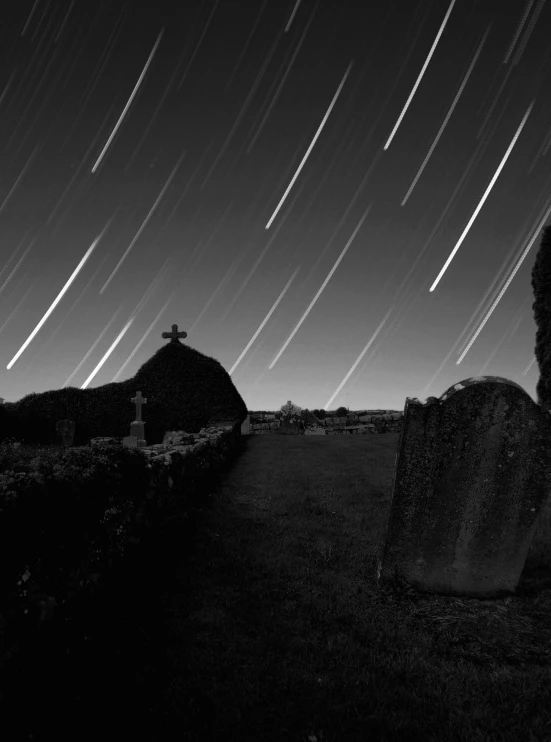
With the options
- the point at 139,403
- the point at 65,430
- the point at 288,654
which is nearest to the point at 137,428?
the point at 139,403

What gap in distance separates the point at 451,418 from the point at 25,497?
419cm

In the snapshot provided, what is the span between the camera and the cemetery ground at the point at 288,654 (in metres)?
2.74

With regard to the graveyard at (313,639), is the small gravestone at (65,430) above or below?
above

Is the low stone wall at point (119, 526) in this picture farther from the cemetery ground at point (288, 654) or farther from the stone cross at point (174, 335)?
the stone cross at point (174, 335)

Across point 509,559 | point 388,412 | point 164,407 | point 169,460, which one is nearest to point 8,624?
point 169,460

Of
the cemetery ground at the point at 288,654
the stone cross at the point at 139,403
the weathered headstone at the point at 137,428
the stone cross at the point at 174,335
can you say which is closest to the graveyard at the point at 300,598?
the cemetery ground at the point at 288,654

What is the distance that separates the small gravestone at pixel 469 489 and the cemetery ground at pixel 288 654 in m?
0.30

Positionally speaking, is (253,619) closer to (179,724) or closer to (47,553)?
(179,724)

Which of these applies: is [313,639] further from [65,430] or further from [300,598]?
[65,430]

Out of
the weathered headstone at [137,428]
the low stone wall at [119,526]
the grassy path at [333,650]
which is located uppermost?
the weathered headstone at [137,428]

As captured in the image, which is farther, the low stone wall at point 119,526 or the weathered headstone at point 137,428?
the weathered headstone at point 137,428

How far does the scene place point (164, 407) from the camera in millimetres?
22016

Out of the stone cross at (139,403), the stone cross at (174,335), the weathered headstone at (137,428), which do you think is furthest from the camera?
the stone cross at (174,335)

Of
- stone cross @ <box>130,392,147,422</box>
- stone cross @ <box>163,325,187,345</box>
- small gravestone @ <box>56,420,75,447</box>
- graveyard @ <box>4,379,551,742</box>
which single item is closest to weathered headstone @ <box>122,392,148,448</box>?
stone cross @ <box>130,392,147,422</box>
